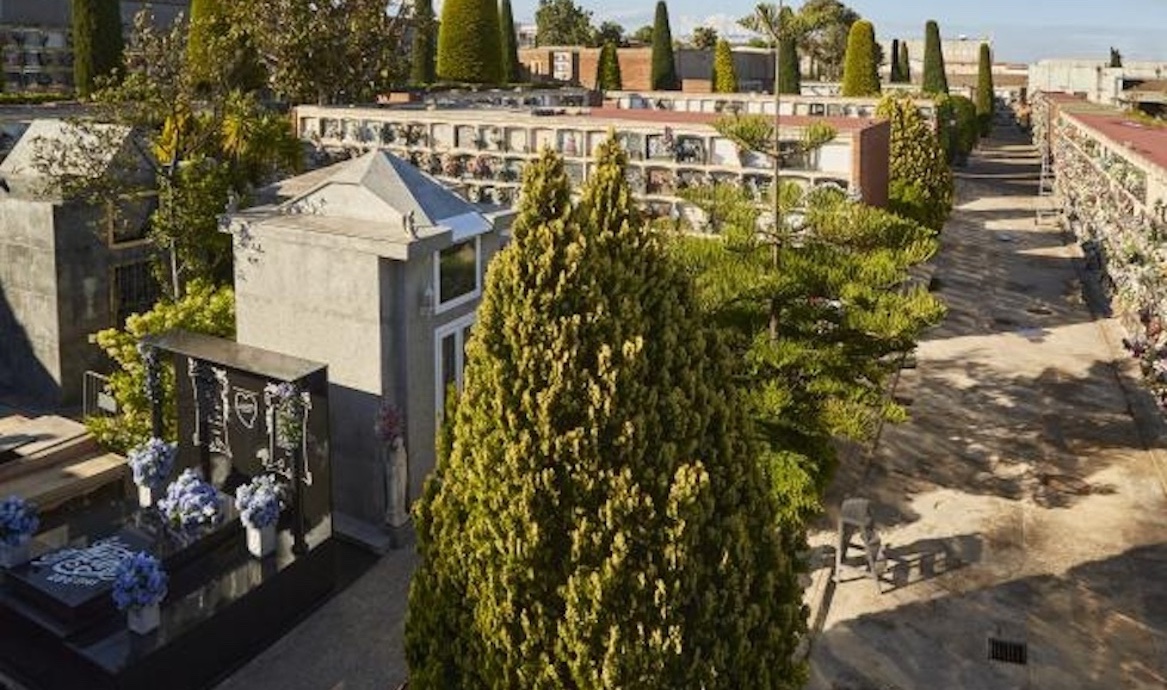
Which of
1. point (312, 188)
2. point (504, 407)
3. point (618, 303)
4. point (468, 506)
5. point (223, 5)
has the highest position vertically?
point (223, 5)

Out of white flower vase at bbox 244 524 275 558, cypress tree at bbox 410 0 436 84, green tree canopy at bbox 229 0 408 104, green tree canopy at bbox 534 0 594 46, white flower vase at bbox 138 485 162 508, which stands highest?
green tree canopy at bbox 534 0 594 46

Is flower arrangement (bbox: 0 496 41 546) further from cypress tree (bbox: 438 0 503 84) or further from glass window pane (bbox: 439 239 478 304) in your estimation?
cypress tree (bbox: 438 0 503 84)

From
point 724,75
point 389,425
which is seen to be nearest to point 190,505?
point 389,425

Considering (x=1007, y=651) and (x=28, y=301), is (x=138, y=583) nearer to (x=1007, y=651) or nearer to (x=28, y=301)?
(x=1007, y=651)

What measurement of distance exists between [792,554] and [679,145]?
20666 millimetres

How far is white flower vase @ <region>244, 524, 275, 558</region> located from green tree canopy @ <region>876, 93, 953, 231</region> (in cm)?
2375

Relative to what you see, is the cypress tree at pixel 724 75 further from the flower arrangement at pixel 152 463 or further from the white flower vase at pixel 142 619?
the white flower vase at pixel 142 619

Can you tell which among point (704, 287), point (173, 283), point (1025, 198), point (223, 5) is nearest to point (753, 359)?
point (704, 287)

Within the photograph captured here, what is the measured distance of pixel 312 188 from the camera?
16.4m

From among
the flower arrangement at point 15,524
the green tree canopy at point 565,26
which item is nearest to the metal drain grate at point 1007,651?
the flower arrangement at point 15,524

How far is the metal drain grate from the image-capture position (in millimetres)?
12727

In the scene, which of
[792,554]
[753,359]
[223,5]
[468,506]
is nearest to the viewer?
[468,506]

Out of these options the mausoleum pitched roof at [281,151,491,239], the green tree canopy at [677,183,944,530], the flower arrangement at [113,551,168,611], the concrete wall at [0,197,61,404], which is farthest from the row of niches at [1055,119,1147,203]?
the concrete wall at [0,197,61,404]

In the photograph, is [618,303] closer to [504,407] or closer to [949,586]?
[504,407]
